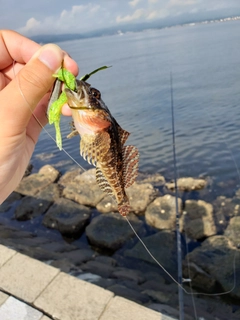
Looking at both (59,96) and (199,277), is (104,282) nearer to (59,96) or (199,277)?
(199,277)

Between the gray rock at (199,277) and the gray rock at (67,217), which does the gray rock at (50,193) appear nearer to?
the gray rock at (67,217)

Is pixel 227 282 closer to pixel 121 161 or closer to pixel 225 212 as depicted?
pixel 225 212

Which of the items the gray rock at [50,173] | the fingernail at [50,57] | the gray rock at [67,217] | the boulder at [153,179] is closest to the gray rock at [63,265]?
the gray rock at [67,217]

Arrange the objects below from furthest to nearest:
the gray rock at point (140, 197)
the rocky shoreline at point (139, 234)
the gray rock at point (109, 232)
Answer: the gray rock at point (140, 197), the gray rock at point (109, 232), the rocky shoreline at point (139, 234)

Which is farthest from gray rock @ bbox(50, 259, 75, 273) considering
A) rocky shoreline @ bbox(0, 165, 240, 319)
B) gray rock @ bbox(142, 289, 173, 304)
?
gray rock @ bbox(142, 289, 173, 304)

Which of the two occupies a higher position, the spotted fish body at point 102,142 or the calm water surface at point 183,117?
the spotted fish body at point 102,142

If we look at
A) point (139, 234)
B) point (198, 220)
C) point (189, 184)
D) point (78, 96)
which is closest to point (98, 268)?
point (139, 234)

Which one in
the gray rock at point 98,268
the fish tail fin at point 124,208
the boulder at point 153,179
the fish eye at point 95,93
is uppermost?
the fish eye at point 95,93
